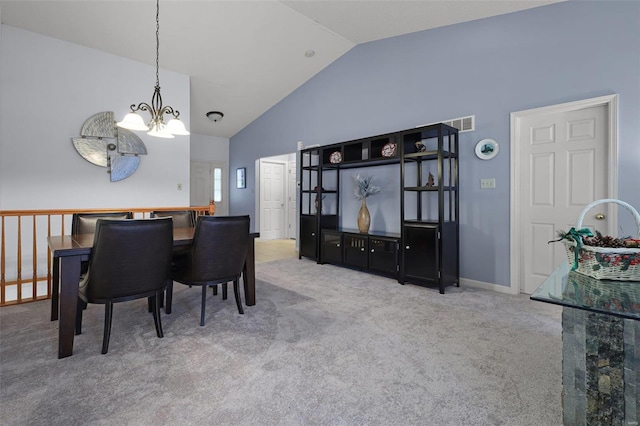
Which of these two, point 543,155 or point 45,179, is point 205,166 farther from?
point 543,155

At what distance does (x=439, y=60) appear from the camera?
12.7ft

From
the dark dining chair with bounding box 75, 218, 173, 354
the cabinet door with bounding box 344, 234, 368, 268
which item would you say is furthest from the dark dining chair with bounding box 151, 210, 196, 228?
the cabinet door with bounding box 344, 234, 368, 268

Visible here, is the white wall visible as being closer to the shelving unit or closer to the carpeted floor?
the carpeted floor

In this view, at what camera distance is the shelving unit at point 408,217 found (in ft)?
11.5

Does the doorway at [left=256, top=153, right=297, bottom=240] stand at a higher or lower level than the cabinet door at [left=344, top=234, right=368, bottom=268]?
higher

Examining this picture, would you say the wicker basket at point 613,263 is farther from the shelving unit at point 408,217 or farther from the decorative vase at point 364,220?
the decorative vase at point 364,220

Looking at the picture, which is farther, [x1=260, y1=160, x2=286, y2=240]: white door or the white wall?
[x1=260, y1=160, x2=286, y2=240]: white door

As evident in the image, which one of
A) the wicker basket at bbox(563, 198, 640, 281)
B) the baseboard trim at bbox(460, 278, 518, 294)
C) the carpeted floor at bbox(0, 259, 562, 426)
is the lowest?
the carpeted floor at bbox(0, 259, 562, 426)

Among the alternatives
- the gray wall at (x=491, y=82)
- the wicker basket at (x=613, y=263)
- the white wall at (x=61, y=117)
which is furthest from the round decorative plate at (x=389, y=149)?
the white wall at (x=61, y=117)

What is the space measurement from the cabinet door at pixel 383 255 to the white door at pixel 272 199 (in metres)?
3.81

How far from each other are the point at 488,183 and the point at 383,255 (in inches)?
57.3

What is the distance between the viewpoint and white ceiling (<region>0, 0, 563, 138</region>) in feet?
11.5

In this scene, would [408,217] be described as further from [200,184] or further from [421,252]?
[200,184]

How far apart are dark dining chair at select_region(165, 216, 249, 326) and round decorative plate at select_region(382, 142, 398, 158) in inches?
87.1
